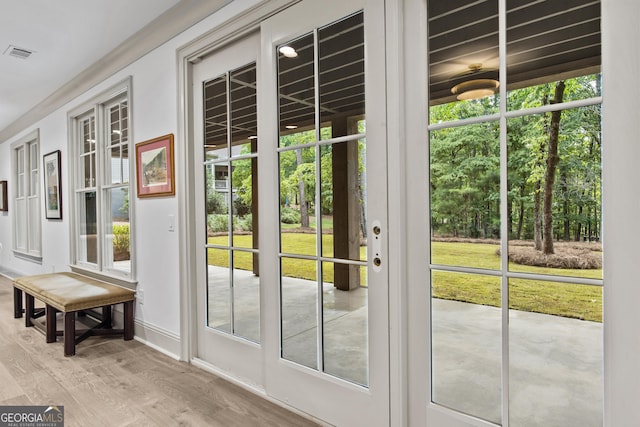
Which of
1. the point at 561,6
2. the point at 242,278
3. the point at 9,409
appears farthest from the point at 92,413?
the point at 561,6

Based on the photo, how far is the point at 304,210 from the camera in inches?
78.7

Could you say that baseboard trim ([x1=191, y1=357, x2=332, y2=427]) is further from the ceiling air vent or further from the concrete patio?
the ceiling air vent

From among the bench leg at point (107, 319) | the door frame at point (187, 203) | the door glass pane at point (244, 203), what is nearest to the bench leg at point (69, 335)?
the bench leg at point (107, 319)

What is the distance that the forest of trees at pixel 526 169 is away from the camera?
125cm

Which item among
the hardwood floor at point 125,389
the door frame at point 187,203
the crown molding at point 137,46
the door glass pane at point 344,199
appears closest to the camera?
the door glass pane at point 344,199

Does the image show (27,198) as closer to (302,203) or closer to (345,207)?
(302,203)

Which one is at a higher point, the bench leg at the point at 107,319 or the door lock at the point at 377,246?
the door lock at the point at 377,246

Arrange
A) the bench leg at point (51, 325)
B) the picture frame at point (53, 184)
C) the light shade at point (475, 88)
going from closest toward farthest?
the light shade at point (475, 88)
the bench leg at point (51, 325)
the picture frame at point (53, 184)

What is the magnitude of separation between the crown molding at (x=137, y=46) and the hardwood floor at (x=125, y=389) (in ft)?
8.02

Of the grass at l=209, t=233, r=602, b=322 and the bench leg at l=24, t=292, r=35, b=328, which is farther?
the bench leg at l=24, t=292, r=35, b=328

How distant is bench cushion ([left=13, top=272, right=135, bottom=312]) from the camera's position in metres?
2.82

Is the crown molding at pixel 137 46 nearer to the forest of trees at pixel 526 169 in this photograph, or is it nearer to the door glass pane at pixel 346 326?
the forest of trees at pixel 526 169

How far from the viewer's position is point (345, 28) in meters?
1.78

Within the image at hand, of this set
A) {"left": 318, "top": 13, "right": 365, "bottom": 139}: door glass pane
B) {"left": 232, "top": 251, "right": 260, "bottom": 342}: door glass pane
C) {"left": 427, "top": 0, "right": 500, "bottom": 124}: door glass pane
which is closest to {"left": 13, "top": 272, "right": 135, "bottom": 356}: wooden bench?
{"left": 232, "top": 251, "right": 260, "bottom": 342}: door glass pane
